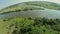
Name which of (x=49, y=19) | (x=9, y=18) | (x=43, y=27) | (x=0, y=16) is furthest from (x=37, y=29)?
(x=0, y=16)

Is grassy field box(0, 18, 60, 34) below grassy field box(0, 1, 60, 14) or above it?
below

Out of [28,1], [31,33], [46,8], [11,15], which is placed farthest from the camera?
[28,1]

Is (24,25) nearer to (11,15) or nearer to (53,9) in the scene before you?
(11,15)

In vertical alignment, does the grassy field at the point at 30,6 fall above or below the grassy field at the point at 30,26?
above

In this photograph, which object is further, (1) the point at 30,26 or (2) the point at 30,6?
(2) the point at 30,6

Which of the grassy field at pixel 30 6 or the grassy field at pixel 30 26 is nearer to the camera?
the grassy field at pixel 30 26

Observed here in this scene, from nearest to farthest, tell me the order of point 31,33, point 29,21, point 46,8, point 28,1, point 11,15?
point 31,33
point 29,21
point 11,15
point 46,8
point 28,1

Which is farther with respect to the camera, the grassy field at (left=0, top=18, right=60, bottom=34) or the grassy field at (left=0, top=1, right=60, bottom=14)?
the grassy field at (left=0, top=1, right=60, bottom=14)

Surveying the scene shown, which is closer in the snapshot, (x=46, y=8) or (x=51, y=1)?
(x=46, y=8)
